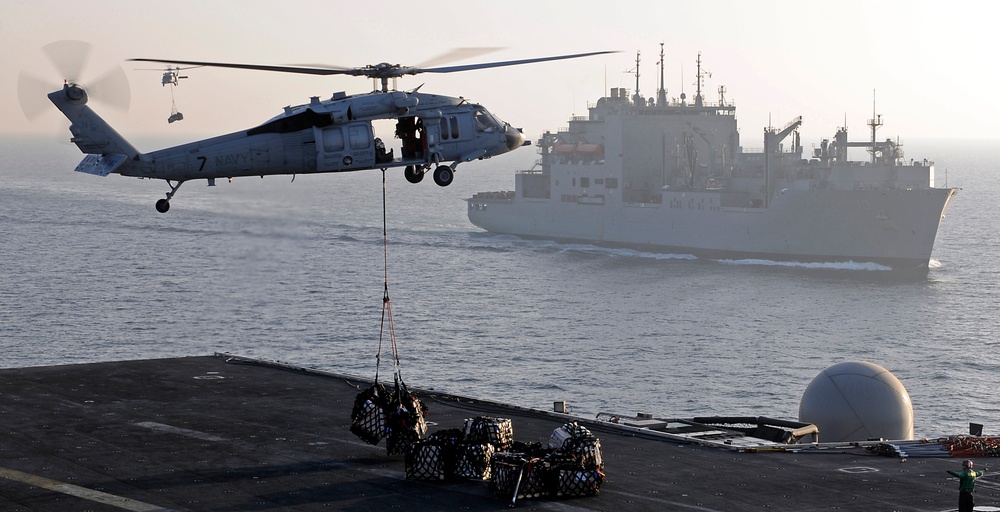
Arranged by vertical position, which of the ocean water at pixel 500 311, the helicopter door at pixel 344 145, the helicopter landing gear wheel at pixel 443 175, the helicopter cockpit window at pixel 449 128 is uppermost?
the helicopter cockpit window at pixel 449 128

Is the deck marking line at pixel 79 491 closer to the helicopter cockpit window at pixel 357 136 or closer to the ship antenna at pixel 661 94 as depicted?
the helicopter cockpit window at pixel 357 136

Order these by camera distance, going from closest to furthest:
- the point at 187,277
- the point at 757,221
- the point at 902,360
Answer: the point at 902,360, the point at 187,277, the point at 757,221

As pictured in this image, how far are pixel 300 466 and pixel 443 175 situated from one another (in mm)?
6641

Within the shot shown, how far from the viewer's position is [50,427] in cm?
2716

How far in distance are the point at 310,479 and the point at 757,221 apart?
72.3 meters

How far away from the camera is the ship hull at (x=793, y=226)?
3383 inches

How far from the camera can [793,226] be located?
89125 mm

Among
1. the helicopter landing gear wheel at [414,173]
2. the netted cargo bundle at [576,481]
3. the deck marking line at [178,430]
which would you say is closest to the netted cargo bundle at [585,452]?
the netted cargo bundle at [576,481]

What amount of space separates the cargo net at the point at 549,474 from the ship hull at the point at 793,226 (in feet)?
226

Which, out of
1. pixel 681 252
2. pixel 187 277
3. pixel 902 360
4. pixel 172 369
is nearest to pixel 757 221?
pixel 681 252

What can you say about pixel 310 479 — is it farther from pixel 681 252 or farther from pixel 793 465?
pixel 681 252

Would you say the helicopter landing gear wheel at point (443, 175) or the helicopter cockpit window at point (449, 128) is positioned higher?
the helicopter cockpit window at point (449, 128)

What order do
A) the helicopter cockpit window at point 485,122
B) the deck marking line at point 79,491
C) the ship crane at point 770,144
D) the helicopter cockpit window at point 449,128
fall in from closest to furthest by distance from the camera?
1. the deck marking line at point 79,491
2. the helicopter cockpit window at point 449,128
3. the helicopter cockpit window at point 485,122
4. the ship crane at point 770,144

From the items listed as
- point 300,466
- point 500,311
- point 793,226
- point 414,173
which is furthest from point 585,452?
point 793,226
